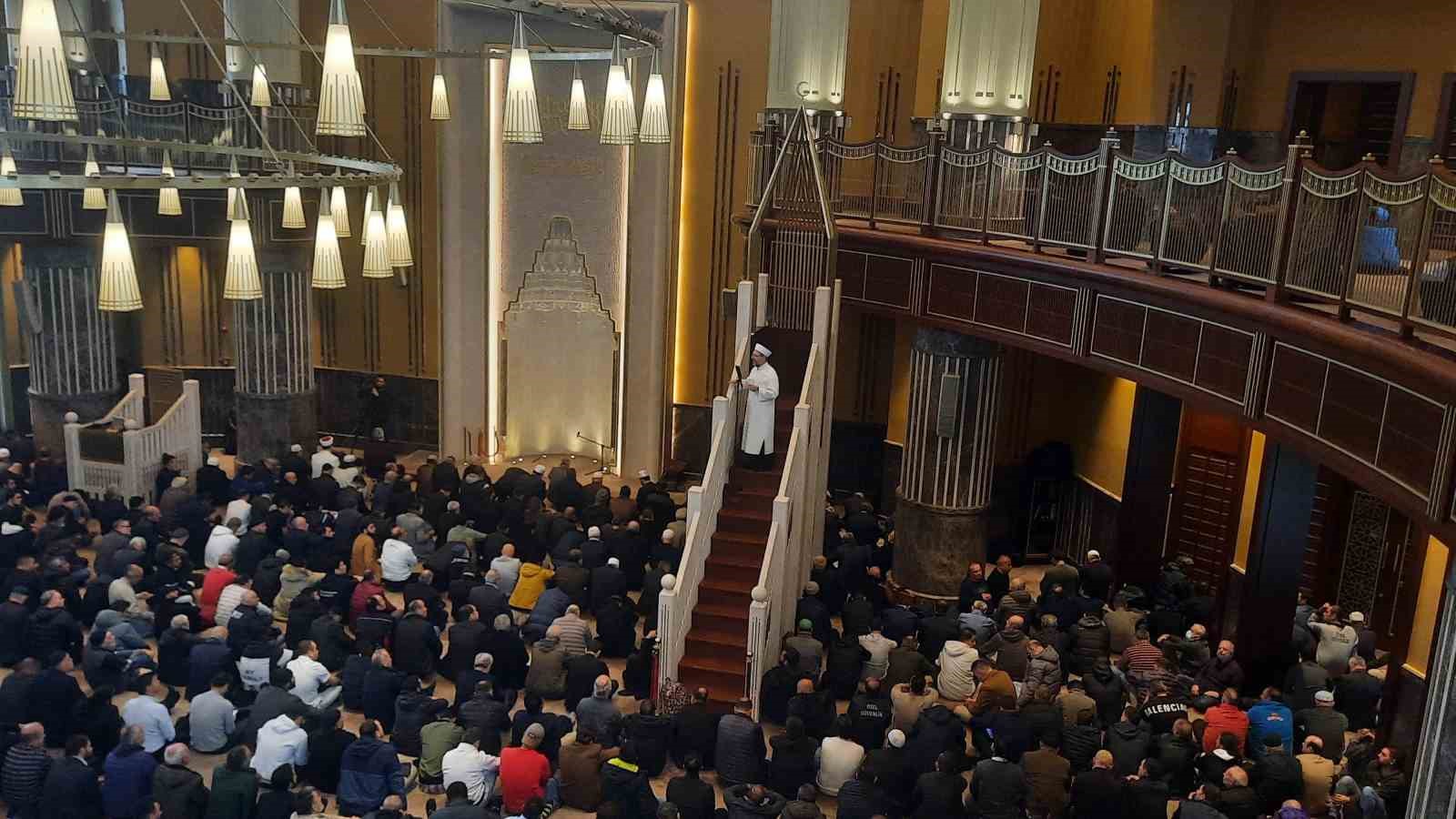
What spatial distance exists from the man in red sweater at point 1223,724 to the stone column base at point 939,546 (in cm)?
351

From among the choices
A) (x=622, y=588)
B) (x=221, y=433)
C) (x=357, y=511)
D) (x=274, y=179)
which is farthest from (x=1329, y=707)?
(x=221, y=433)

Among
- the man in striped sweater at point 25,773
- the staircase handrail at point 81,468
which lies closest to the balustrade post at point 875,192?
the man in striped sweater at point 25,773

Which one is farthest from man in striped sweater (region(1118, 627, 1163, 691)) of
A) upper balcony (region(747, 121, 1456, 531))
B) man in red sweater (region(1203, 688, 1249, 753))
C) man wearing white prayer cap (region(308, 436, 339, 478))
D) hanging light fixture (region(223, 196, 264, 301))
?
man wearing white prayer cap (region(308, 436, 339, 478))

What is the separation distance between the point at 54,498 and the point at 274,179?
713cm

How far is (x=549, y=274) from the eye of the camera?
15.6m

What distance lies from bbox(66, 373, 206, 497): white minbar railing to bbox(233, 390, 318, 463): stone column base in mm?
1353

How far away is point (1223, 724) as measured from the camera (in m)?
8.25

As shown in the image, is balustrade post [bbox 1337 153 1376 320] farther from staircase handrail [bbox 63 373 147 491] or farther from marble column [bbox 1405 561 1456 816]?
staircase handrail [bbox 63 373 147 491]

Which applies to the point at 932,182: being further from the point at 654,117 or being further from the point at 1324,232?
the point at 1324,232

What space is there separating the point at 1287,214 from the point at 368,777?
6.10 m

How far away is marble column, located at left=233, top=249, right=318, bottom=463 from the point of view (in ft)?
48.2

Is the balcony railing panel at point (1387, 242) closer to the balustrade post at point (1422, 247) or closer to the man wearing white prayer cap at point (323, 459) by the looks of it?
the balustrade post at point (1422, 247)

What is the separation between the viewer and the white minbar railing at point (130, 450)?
42.1 feet

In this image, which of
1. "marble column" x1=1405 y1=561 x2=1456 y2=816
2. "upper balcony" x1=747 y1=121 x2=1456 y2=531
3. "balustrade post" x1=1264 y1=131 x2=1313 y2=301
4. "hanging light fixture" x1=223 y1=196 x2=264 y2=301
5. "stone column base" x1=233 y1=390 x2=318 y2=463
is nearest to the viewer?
"marble column" x1=1405 y1=561 x2=1456 y2=816
